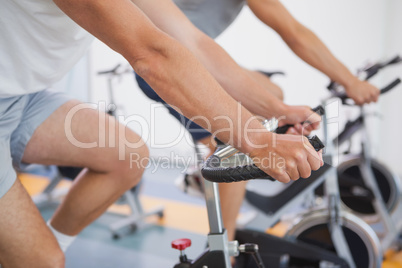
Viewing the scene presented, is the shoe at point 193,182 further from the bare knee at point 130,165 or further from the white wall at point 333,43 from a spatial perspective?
the white wall at point 333,43

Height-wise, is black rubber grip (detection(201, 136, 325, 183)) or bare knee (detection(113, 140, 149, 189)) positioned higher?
black rubber grip (detection(201, 136, 325, 183))

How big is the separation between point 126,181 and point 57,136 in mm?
250

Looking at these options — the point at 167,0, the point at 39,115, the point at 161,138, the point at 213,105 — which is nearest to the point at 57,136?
the point at 39,115

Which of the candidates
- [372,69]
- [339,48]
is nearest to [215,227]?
[372,69]

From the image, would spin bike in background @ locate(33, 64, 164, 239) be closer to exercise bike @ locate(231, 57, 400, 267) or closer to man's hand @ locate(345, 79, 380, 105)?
exercise bike @ locate(231, 57, 400, 267)

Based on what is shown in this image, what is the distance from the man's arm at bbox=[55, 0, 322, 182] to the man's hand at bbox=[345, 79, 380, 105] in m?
0.85

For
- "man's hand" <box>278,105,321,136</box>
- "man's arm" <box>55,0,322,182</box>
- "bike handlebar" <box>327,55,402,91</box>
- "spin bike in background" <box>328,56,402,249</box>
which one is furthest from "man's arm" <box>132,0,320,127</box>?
"spin bike in background" <box>328,56,402,249</box>

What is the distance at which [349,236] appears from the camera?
5.79 feet

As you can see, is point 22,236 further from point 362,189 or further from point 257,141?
point 362,189

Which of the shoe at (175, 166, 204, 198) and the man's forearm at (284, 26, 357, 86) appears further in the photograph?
the shoe at (175, 166, 204, 198)

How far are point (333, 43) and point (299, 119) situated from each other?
2.73 metres

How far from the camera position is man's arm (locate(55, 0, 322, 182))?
701 mm

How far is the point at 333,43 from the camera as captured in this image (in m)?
3.51

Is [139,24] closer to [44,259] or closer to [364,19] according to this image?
[44,259]
